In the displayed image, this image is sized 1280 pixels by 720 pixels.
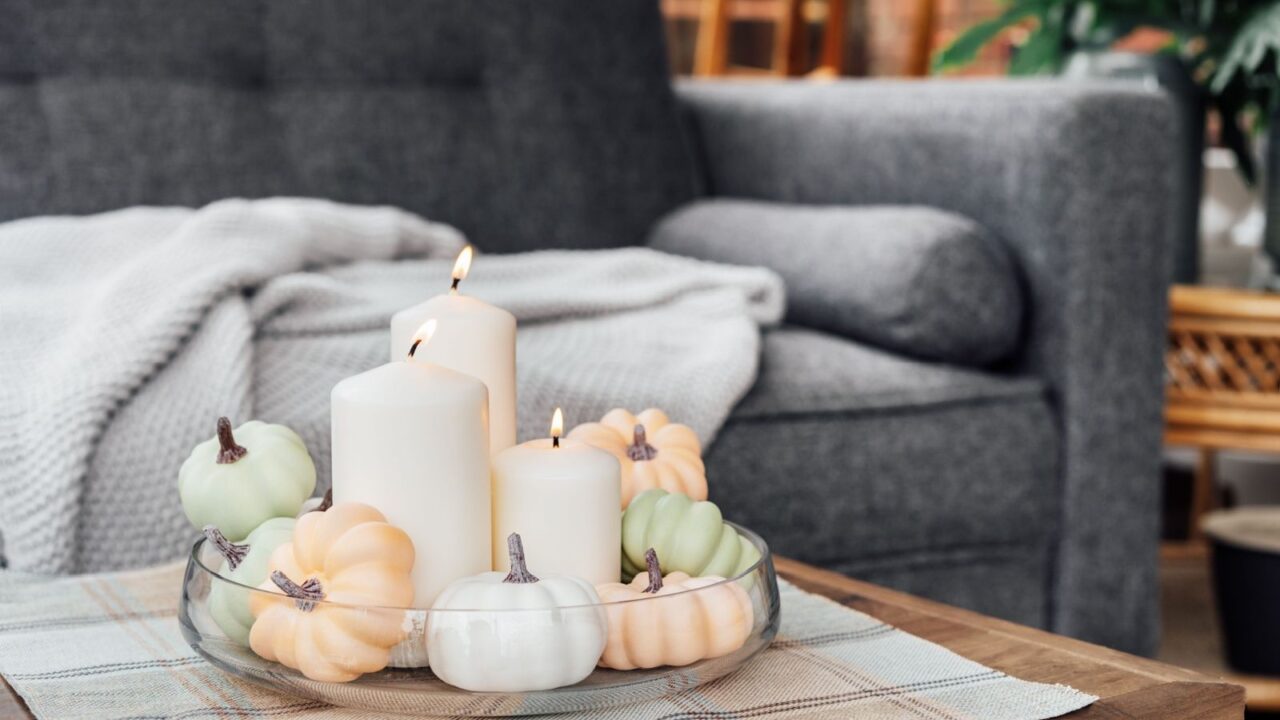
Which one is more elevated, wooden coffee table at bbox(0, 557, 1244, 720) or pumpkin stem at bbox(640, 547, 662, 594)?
pumpkin stem at bbox(640, 547, 662, 594)

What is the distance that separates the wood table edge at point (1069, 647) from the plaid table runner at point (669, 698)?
0.09 feet

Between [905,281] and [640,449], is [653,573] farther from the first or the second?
[905,281]

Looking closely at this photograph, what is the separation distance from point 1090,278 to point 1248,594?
45 centimetres

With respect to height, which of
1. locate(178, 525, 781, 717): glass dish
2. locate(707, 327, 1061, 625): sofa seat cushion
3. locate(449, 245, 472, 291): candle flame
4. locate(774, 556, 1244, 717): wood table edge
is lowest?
locate(707, 327, 1061, 625): sofa seat cushion

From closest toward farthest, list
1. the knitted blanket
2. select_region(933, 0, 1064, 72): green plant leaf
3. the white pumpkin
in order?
the white pumpkin < the knitted blanket < select_region(933, 0, 1064, 72): green plant leaf

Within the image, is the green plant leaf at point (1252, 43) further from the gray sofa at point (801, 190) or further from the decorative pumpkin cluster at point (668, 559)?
the decorative pumpkin cluster at point (668, 559)

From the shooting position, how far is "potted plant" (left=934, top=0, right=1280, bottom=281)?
1.54m

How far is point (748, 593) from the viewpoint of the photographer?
57 centimetres

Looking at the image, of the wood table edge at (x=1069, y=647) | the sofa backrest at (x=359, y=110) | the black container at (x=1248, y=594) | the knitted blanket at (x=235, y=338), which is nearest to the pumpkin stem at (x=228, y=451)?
the wood table edge at (x=1069, y=647)

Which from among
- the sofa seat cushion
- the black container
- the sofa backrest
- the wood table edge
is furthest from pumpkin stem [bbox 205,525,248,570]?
the black container

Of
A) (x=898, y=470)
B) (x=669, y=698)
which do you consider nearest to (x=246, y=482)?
(x=669, y=698)

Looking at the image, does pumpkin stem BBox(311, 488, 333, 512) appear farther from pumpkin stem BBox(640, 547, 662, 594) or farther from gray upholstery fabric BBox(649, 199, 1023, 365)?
gray upholstery fabric BBox(649, 199, 1023, 365)

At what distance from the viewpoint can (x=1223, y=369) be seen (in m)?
1.40

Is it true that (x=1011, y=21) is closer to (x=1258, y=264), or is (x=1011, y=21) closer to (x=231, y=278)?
(x=1258, y=264)
